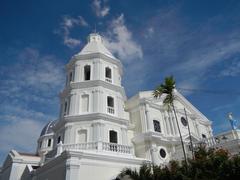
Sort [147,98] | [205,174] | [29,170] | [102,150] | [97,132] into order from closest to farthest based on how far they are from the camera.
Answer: [205,174] < [102,150] < [97,132] < [29,170] < [147,98]

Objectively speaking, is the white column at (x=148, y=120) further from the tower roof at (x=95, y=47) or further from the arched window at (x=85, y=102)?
the tower roof at (x=95, y=47)

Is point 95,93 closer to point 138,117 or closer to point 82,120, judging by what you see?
point 82,120

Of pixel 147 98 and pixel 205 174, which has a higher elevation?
pixel 147 98

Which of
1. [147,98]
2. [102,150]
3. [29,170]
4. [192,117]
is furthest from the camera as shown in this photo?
[192,117]

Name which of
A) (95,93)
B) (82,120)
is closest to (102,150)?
(82,120)

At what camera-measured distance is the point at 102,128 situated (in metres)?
21.3

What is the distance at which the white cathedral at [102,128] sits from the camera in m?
17.4

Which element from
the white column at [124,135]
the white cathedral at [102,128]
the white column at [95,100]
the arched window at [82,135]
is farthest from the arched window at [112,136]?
the white column at [95,100]

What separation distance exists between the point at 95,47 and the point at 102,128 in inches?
450

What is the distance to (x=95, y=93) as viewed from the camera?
23.4m

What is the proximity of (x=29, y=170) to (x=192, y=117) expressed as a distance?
71.2ft

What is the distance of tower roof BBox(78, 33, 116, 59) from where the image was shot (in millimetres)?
27359

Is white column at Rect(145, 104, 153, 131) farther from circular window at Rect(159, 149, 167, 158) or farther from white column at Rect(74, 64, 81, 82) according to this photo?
white column at Rect(74, 64, 81, 82)

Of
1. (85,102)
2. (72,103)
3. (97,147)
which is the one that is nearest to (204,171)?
(97,147)
